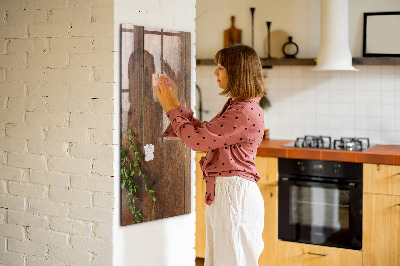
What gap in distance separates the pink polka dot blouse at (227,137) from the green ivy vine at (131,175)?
0.29 metres

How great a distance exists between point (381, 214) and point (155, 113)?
5.81 ft

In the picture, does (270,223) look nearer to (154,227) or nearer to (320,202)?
(320,202)

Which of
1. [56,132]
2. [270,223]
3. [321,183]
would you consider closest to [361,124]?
[321,183]

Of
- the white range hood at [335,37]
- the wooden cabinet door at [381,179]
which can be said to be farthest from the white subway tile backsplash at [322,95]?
the wooden cabinet door at [381,179]

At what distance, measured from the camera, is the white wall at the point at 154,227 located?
2824 mm

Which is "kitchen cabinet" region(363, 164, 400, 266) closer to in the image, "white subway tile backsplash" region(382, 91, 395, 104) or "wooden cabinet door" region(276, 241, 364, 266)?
"wooden cabinet door" region(276, 241, 364, 266)

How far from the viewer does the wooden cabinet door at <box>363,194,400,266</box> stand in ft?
12.5

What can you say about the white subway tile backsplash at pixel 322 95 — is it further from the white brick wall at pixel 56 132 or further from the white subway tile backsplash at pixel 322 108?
the white brick wall at pixel 56 132

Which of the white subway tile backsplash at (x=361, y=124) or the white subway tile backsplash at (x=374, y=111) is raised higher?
the white subway tile backsplash at (x=374, y=111)

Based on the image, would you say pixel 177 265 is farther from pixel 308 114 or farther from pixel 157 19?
pixel 308 114

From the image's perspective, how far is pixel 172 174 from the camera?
3.11 m

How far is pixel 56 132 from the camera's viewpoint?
9.80 ft

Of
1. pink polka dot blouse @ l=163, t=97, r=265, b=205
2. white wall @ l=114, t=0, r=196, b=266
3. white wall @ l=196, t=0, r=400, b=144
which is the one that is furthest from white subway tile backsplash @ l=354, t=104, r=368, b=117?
pink polka dot blouse @ l=163, t=97, r=265, b=205

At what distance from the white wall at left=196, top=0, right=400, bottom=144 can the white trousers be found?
2.09 meters
